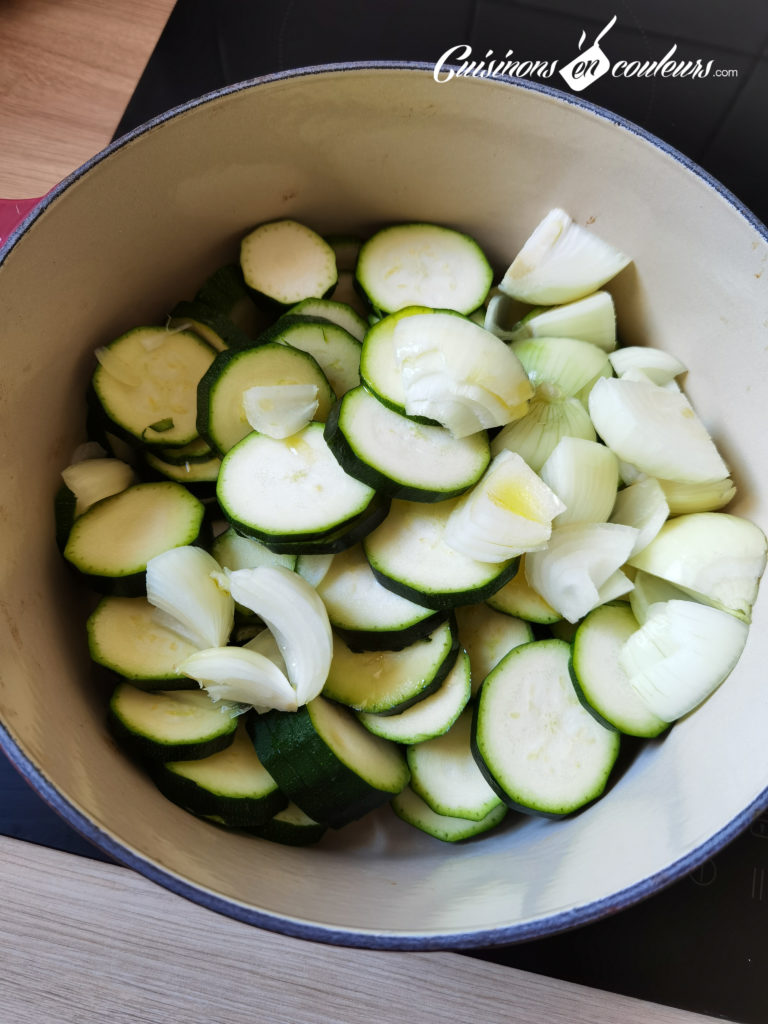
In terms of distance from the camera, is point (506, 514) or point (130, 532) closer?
point (506, 514)

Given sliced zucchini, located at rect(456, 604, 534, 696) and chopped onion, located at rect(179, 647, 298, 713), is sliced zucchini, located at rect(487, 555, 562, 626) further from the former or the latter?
chopped onion, located at rect(179, 647, 298, 713)

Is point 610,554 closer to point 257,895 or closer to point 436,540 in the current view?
point 436,540

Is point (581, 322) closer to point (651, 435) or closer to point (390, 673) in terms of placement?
point (651, 435)

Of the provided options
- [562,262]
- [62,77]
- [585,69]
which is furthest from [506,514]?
[62,77]

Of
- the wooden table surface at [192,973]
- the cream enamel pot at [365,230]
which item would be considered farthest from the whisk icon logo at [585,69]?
the wooden table surface at [192,973]

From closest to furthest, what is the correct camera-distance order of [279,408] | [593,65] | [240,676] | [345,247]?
[240,676]
[279,408]
[345,247]
[593,65]

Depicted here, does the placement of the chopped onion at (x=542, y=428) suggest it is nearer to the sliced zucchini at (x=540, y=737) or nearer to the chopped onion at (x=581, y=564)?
the chopped onion at (x=581, y=564)
